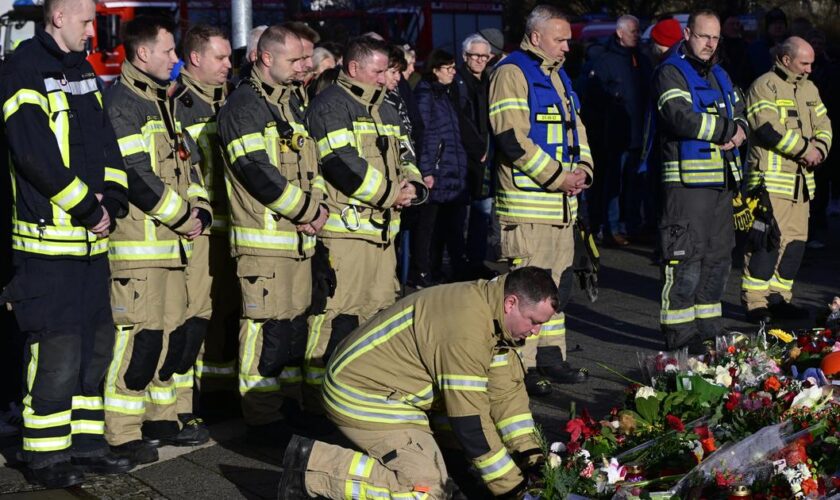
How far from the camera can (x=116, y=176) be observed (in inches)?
259

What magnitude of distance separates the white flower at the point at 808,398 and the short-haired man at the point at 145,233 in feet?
10.4

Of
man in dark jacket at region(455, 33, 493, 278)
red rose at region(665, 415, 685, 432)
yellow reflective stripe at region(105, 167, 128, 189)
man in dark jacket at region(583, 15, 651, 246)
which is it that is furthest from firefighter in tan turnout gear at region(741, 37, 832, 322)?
yellow reflective stripe at region(105, 167, 128, 189)

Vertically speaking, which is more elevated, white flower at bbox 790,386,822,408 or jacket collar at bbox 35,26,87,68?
jacket collar at bbox 35,26,87,68

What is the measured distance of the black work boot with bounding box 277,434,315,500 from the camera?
19.2 ft

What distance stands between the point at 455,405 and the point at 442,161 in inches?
225

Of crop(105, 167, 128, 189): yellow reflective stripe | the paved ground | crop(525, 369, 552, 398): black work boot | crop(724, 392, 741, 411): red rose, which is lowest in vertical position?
the paved ground

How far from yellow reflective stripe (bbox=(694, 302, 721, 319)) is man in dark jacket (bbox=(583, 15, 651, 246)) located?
454cm


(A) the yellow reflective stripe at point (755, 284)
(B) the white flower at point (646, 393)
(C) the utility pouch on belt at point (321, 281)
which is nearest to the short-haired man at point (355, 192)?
(C) the utility pouch on belt at point (321, 281)

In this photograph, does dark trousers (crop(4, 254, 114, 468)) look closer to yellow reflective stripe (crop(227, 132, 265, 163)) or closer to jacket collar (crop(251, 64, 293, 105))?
yellow reflective stripe (crop(227, 132, 265, 163))

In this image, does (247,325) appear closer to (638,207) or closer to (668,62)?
(668,62)

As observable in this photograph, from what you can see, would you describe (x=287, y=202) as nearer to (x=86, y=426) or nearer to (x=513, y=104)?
(x=86, y=426)

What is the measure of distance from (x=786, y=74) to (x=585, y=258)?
8.10 ft

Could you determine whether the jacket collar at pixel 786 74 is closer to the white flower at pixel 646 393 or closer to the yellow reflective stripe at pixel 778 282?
the yellow reflective stripe at pixel 778 282

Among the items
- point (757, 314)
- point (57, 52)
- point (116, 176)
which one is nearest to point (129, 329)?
point (116, 176)
